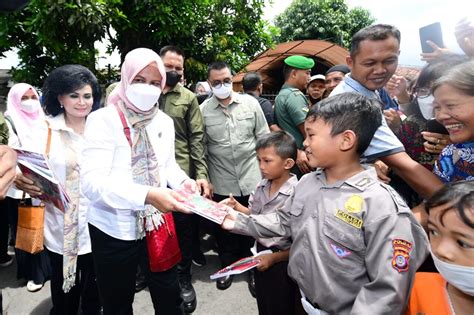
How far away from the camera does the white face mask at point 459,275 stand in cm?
105

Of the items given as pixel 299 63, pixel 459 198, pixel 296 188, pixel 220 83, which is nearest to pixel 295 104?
pixel 299 63

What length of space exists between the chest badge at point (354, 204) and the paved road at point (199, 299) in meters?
1.84

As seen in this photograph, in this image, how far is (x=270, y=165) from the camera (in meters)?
2.28

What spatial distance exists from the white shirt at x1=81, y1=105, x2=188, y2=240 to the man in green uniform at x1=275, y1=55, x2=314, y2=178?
66.5 inches

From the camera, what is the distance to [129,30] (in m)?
6.20

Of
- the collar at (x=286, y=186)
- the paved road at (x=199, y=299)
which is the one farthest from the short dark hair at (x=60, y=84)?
the paved road at (x=199, y=299)

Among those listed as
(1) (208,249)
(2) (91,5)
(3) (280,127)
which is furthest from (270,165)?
(2) (91,5)

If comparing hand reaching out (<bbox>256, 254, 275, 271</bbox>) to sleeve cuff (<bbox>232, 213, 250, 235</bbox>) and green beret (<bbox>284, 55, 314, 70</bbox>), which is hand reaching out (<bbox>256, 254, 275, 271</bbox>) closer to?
sleeve cuff (<bbox>232, 213, 250, 235</bbox>)

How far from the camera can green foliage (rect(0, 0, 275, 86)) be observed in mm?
5125

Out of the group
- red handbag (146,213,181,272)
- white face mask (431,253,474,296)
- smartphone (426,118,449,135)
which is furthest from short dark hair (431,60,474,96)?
red handbag (146,213,181,272)

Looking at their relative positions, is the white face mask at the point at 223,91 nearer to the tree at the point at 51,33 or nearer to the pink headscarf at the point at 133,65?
the pink headscarf at the point at 133,65

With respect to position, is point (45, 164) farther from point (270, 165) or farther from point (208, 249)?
point (208, 249)

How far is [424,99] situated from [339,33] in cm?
1720

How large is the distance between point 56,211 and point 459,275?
247 cm
